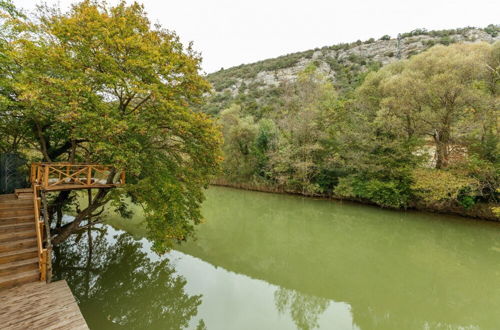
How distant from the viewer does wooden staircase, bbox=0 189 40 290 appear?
193 inches

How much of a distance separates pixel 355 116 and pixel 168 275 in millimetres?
18999

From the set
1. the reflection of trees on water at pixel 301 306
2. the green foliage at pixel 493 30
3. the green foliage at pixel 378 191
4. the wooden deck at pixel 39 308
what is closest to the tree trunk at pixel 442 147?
the green foliage at pixel 378 191

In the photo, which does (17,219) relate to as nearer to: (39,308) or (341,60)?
(39,308)

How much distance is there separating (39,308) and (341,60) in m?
60.0

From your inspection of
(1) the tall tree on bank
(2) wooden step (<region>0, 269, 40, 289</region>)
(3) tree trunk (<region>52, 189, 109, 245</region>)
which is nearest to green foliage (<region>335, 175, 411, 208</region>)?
(1) the tall tree on bank

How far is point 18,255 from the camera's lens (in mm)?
5219

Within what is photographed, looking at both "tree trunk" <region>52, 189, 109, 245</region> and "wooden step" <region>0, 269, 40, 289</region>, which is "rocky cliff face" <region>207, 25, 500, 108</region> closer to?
"tree trunk" <region>52, 189, 109, 245</region>

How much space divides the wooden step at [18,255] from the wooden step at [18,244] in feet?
0.39

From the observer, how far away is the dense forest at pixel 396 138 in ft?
47.4

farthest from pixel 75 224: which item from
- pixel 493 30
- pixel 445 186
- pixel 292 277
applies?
pixel 493 30

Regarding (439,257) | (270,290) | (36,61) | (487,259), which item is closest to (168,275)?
(270,290)

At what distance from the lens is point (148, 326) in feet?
18.2

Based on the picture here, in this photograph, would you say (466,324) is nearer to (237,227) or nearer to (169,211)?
(169,211)

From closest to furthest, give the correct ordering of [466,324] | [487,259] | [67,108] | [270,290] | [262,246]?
[67,108] < [466,324] < [270,290] < [487,259] < [262,246]
